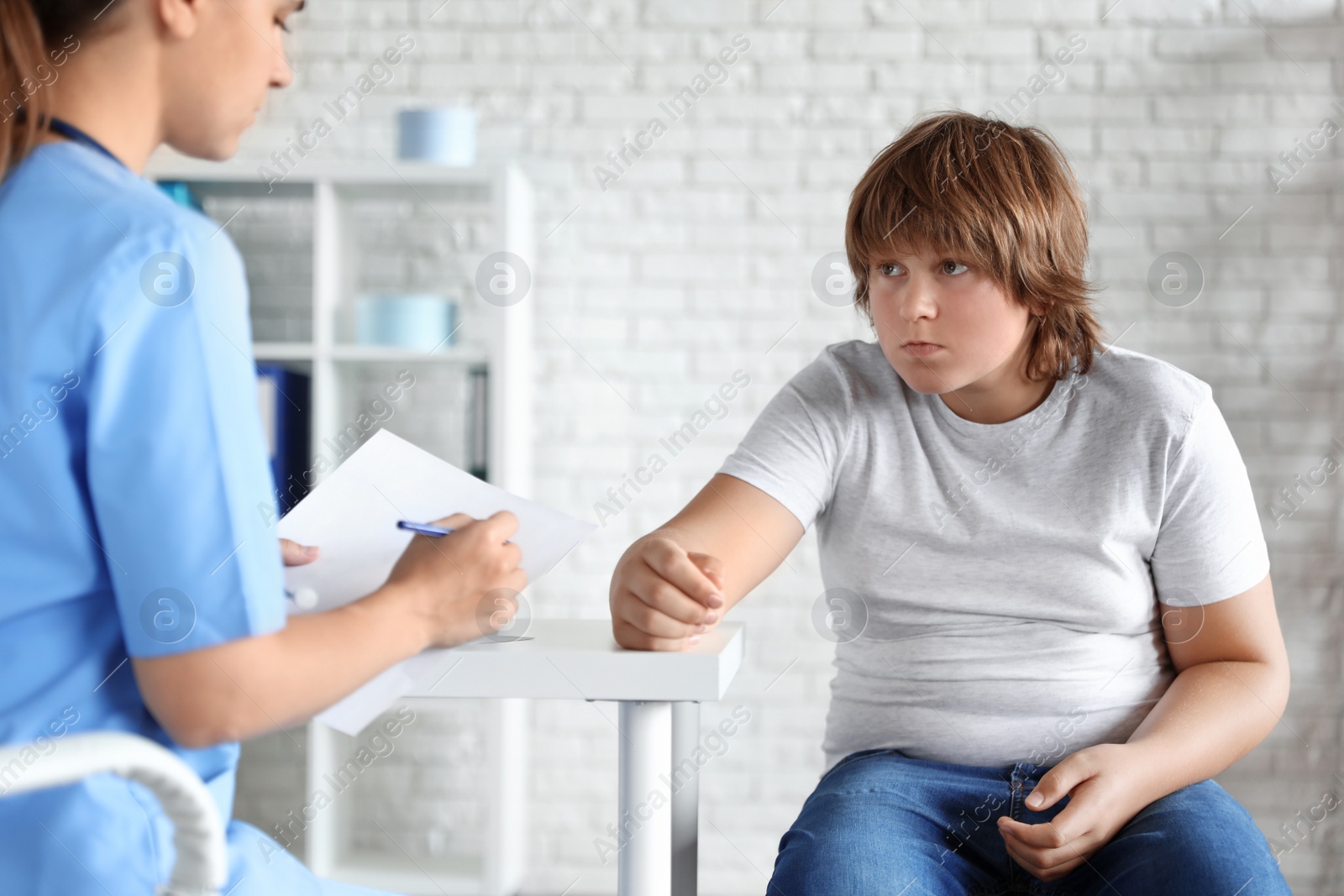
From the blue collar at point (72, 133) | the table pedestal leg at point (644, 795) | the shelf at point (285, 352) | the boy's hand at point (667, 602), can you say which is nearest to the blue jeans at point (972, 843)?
the table pedestal leg at point (644, 795)

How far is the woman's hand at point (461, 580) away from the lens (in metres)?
0.74

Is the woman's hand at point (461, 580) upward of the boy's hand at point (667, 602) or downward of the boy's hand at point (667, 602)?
upward

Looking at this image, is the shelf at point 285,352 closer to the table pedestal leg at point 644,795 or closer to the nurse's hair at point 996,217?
the nurse's hair at point 996,217

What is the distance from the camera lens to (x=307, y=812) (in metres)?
2.55

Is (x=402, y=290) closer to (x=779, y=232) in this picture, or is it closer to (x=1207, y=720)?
(x=779, y=232)

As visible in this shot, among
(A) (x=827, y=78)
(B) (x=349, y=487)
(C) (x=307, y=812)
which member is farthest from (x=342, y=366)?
(B) (x=349, y=487)

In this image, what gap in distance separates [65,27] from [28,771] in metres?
0.45

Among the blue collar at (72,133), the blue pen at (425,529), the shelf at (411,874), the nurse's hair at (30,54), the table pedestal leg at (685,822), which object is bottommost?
the shelf at (411,874)

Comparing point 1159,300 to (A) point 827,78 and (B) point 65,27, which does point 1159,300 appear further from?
(B) point 65,27

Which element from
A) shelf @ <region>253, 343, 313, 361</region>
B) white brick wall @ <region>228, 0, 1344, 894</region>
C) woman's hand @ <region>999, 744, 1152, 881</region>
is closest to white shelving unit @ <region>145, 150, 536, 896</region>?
shelf @ <region>253, 343, 313, 361</region>

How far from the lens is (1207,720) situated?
1149 millimetres

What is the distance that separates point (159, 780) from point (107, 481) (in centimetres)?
17

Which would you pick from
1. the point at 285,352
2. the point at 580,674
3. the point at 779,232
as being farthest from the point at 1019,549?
the point at 285,352

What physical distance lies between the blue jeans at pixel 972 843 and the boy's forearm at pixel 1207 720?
26 mm
